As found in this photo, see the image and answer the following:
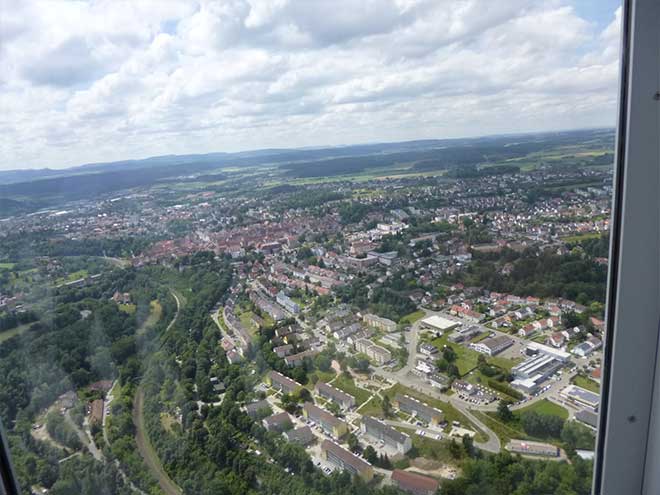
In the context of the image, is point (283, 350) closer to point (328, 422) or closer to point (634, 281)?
point (328, 422)

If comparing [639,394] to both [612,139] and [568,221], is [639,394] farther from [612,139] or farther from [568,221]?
[612,139]

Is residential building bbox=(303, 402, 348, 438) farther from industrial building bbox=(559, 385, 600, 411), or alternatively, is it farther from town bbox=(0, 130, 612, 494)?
industrial building bbox=(559, 385, 600, 411)

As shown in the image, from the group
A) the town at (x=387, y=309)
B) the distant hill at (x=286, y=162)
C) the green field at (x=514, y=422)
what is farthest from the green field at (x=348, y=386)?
the distant hill at (x=286, y=162)

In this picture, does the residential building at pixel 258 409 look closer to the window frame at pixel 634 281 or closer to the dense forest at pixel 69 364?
the dense forest at pixel 69 364

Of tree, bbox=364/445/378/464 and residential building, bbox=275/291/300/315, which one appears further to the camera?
residential building, bbox=275/291/300/315

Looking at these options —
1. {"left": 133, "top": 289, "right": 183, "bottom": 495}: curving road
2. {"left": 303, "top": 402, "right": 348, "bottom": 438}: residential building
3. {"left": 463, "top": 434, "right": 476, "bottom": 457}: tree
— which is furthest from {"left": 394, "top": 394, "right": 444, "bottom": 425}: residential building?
{"left": 133, "top": 289, "right": 183, "bottom": 495}: curving road

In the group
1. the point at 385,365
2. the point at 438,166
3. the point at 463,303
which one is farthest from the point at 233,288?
the point at 438,166
